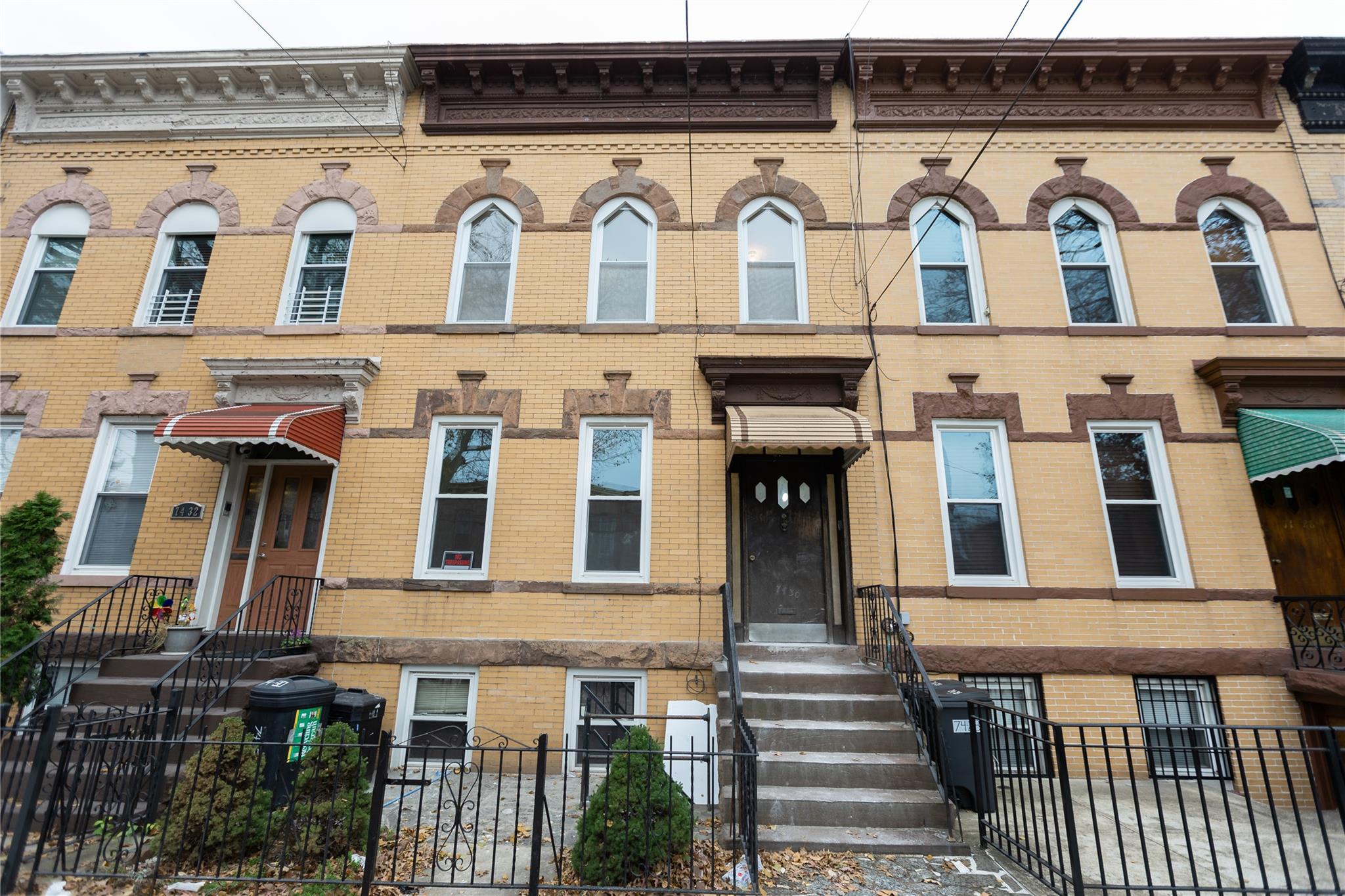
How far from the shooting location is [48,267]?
9797mm

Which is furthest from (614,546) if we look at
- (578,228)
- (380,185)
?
(380,185)

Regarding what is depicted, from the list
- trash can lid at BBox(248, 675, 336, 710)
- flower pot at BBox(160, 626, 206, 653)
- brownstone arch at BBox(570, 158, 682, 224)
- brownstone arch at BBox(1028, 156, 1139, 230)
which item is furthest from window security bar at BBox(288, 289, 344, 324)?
brownstone arch at BBox(1028, 156, 1139, 230)

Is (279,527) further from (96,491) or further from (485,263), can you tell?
(485,263)

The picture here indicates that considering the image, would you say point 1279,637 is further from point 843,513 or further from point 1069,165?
point 1069,165

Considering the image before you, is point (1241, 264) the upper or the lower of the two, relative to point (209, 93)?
lower

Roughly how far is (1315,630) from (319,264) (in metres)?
13.3

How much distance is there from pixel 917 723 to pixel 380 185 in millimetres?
9884

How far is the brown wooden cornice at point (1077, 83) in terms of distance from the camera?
9242mm

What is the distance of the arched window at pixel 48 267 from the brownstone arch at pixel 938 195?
12.0m

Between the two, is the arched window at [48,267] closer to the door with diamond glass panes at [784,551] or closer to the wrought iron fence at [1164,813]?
the door with diamond glass panes at [784,551]

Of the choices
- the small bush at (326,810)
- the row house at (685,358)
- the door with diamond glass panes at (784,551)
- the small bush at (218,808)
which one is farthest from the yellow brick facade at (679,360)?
the small bush at (218,808)

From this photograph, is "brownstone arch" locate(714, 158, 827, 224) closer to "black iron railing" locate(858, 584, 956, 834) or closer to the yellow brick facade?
the yellow brick facade

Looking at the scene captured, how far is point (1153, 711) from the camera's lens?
742 centimetres

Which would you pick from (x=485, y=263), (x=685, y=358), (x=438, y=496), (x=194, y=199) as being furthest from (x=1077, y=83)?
(x=194, y=199)
